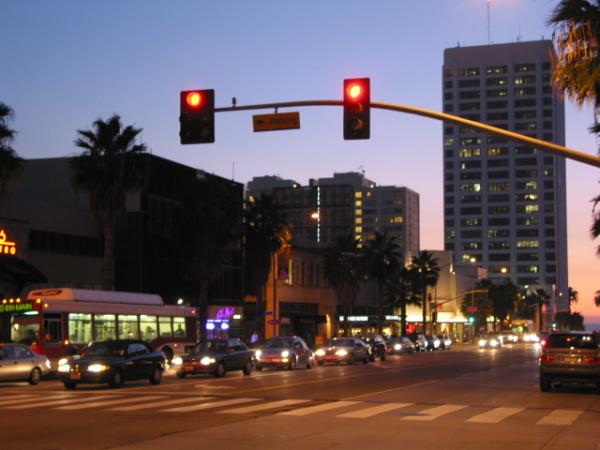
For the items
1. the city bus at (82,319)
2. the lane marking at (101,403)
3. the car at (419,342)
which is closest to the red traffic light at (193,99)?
the lane marking at (101,403)

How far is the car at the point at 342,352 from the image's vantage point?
46656 mm

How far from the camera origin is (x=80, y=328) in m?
34.9

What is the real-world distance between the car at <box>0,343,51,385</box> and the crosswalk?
479cm

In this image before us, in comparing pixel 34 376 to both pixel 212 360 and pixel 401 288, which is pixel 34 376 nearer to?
pixel 212 360

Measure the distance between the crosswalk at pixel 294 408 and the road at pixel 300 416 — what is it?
0.02 meters

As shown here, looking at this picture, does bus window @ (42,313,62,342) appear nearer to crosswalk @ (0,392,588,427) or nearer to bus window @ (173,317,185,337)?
crosswalk @ (0,392,588,427)

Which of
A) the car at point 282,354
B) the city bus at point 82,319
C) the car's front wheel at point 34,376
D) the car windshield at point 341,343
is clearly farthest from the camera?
the car windshield at point 341,343

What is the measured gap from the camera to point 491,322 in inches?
6329

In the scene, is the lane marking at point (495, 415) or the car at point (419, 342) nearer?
the lane marking at point (495, 415)

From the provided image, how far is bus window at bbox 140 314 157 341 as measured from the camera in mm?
39594

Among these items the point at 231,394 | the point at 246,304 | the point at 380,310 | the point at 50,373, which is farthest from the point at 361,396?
the point at 380,310

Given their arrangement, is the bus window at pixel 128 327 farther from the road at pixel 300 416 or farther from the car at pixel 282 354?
the road at pixel 300 416

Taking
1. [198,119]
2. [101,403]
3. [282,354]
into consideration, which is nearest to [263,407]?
[101,403]

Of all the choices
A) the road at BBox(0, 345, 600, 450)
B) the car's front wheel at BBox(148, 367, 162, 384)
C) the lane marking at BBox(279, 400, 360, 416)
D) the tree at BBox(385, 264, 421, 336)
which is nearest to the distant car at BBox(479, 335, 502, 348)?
the tree at BBox(385, 264, 421, 336)
